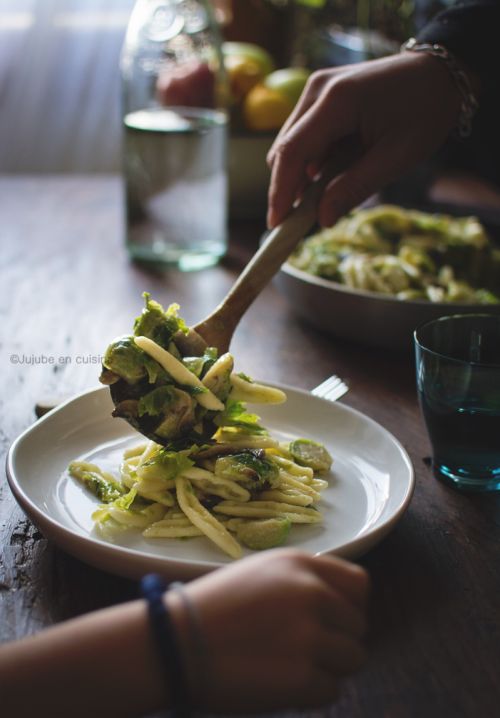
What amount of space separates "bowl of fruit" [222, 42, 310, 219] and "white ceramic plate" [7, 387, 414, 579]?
3.81ft

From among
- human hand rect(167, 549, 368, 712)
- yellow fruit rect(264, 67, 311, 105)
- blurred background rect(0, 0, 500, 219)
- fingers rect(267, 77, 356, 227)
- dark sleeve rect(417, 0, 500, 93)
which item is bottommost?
blurred background rect(0, 0, 500, 219)

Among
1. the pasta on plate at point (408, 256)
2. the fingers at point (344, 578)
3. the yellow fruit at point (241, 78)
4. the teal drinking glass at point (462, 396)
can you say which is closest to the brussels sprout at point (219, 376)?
the teal drinking glass at point (462, 396)

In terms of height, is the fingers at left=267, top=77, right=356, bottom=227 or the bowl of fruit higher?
the fingers at left=267, top=77, right=356, bottom=227

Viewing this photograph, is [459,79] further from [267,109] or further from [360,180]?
[267,109]

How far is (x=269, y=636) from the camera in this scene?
61 cm

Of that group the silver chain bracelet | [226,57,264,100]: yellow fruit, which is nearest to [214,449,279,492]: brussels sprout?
the silver chain bracelet

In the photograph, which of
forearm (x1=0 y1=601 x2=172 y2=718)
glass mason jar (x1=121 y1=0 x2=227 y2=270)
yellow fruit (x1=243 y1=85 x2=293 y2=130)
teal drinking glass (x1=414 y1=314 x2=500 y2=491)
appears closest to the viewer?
forearm (x1=0 y1=601 x2=172 y2=718)

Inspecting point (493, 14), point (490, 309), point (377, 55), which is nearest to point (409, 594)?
point (490, 309)

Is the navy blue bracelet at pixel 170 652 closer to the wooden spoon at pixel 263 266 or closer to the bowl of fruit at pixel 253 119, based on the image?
the wooden spoon at pixel 263 266

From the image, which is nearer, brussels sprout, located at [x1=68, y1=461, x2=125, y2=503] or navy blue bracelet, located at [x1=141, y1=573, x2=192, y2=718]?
navy blue bracelet, located at [x1=141, y1=573, x2=192, y2=718]

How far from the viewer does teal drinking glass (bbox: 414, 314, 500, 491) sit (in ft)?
3.35

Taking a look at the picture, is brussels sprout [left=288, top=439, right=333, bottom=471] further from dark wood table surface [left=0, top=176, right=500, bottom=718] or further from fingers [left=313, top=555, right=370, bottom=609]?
fingers [left=313, top=555, right=370, bottom=609]

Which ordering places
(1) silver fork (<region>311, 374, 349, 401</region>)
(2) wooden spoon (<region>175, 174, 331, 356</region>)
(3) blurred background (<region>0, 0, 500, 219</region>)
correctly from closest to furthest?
(2) wooden spoon (<region>175, 174, 331, 356</region>) → (1) silver fork (<region>311, 374, 349, 401</region>) → (3) blurred background (<region>0, 0, 500, 219</region>)

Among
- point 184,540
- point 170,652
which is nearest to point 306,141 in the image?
point 184,540
